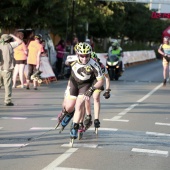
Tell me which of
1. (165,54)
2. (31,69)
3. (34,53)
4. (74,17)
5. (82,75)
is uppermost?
(74,17)

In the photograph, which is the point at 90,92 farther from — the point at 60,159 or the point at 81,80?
the point at 60,159

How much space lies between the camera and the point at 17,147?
366 inches

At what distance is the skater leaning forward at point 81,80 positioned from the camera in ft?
31.7

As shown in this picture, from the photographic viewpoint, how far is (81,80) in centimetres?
1010

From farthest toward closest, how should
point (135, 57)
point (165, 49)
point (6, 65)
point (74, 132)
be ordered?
1. point (135, 57)
2. point (165, 49)
3. point (6, 65)
4. point (74, 132)

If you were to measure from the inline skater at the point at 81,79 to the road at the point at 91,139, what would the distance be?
0.63m

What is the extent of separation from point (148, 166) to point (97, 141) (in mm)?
1982

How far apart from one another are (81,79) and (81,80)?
0.06 feet

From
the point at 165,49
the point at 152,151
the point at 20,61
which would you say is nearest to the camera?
the point at 152,151

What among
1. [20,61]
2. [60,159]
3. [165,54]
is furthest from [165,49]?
[60,159]

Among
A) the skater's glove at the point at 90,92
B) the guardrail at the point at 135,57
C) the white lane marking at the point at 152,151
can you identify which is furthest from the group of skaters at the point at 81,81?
the guardrail at the point at 135,57

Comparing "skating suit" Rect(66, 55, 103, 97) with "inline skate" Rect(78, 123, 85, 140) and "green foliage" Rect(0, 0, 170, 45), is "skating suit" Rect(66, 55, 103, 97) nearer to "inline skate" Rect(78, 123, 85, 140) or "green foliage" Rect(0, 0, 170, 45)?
"inline skate" Rect(78, 123, 85, 140)

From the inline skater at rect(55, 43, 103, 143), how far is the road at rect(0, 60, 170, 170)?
2.06 feet

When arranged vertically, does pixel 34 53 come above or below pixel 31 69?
above
